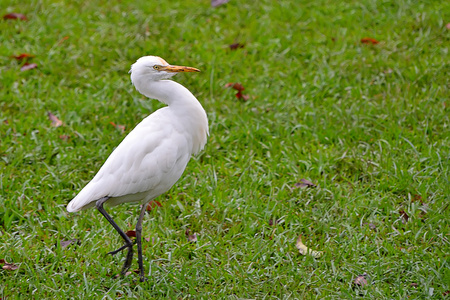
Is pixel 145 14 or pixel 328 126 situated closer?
pixel 328 126

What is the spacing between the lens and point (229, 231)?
395 centimetres

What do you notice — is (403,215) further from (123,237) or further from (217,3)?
(217,3)

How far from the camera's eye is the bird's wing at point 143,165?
3.36m

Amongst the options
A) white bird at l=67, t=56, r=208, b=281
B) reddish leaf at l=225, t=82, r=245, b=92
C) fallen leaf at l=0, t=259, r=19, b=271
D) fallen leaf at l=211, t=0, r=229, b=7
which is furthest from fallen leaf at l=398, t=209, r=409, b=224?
fallen leaf at l=211, t=0, r=229, b=7

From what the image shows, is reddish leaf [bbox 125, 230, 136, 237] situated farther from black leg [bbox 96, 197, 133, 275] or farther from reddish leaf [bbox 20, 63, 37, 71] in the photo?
reddish leaf [bbox 20, 63, 37, 71]

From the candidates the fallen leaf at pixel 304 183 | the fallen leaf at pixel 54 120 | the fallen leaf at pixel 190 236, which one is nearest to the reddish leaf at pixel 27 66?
the fallen leaf at pixel 54 120

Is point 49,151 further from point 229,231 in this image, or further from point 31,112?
point 229,231

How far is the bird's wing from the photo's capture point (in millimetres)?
3357

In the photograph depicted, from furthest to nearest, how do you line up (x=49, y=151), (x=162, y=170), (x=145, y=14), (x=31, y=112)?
(x=145, y=14), (x=31, y=112), (x=49, y=151), (x=162, y=170)

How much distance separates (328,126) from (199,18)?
257cm

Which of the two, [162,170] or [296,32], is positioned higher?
[162,170]

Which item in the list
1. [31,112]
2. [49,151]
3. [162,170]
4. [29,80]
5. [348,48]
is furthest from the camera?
[348,48]

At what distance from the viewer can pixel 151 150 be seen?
11.1ft

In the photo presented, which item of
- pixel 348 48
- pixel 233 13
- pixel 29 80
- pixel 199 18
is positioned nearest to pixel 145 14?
pixel 199 18
